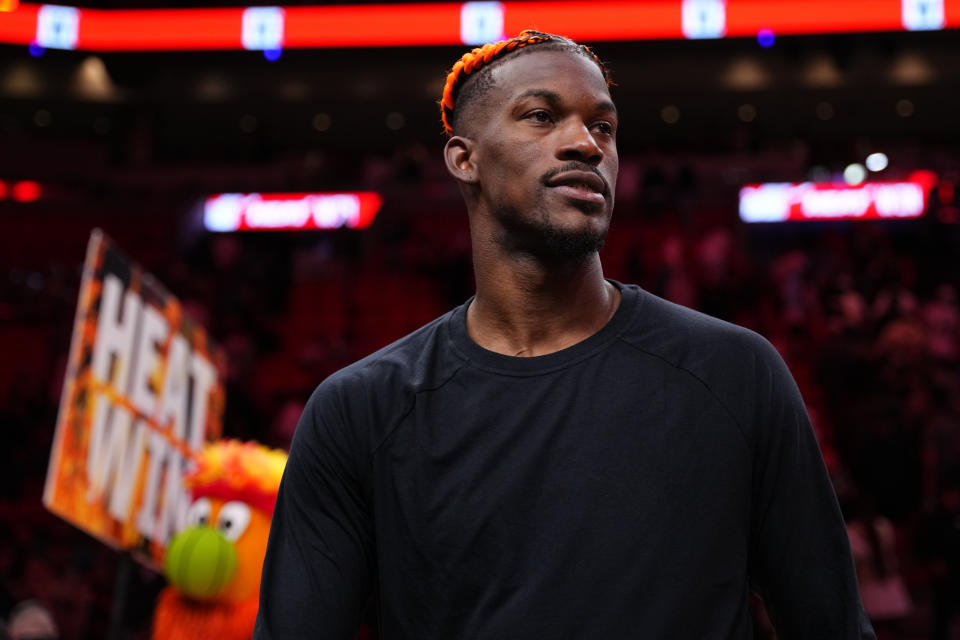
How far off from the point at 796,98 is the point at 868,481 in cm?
928

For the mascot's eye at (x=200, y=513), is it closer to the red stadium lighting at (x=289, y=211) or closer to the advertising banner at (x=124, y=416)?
the advertising banner at (x=124, y=416)

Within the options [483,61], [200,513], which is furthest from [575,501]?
[200,513]

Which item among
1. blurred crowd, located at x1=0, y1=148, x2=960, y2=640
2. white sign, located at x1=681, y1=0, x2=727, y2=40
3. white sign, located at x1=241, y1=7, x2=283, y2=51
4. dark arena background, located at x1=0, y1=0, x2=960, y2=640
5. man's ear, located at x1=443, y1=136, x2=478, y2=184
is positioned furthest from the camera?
white sign, located at x1=241, y1=7, x2=283, y2=51

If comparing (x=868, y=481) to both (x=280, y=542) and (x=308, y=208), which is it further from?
(x=308, y=208)

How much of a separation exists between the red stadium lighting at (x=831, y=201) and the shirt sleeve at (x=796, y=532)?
12600 mm

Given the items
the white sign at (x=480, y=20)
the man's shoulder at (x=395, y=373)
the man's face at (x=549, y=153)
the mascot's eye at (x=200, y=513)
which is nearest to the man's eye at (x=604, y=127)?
the man's face at (x=549, y=153)

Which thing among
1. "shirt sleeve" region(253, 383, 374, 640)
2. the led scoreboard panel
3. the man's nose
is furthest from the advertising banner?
the led scoreboard panel

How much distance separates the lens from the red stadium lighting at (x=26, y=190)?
52.9 feet

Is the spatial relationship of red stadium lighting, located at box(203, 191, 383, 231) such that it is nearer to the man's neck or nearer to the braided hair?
the braided hair

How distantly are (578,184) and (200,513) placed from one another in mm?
2547

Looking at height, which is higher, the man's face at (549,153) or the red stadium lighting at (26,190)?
the red stadium lighting at (26,190)

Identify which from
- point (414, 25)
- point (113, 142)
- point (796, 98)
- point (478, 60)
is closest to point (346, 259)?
point (414, 25)

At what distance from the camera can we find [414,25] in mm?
13352

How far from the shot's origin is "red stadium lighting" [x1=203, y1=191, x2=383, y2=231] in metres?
14.2
